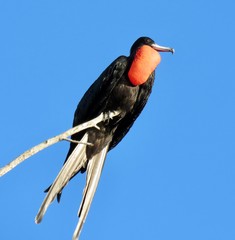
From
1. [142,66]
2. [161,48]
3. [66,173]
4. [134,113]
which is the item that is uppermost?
[161,48]

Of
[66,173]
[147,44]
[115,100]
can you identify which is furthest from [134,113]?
[66,173]

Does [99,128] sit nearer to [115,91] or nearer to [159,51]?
[115,91]

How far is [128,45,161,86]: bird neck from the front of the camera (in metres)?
6.60

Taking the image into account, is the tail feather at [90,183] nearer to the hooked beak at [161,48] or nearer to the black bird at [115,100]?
the black bird at [115,100]

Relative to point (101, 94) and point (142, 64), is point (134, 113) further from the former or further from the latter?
point (142, 64)

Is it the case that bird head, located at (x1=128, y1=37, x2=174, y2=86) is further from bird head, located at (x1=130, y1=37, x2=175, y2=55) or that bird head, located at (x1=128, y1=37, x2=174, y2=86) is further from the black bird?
bird head, located at (x1=130, y1=37, x2=175, y2=55)

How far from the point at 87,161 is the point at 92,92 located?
0.64 metres

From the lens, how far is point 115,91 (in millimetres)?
6703

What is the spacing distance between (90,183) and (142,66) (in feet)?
3.55

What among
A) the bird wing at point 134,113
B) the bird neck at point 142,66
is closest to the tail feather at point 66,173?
the bird wing at point 134,113

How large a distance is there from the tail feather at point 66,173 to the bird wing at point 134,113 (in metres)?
0.37

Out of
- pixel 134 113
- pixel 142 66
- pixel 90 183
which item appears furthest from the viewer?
pixel 134 113

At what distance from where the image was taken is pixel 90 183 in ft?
20.7

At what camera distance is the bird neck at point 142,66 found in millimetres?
6602
